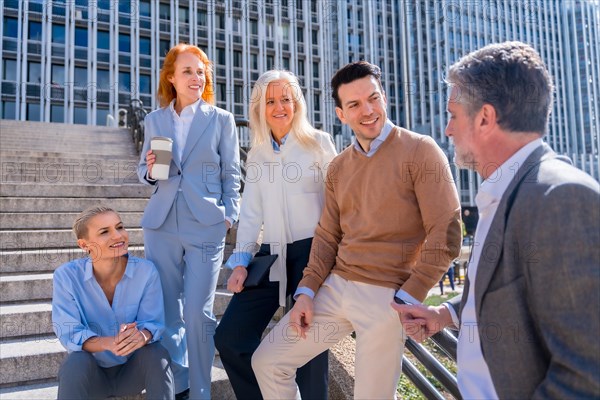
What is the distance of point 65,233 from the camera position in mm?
4133

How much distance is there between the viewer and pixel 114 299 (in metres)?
2.49

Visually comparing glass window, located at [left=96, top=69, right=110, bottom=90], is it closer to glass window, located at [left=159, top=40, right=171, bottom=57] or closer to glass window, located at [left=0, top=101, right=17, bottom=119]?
glass window, located at [left=159, top=40, right=171, bottom=57]

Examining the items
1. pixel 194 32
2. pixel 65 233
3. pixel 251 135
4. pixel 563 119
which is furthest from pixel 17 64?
pixel 563 119

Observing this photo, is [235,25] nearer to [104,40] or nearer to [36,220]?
[104,40]

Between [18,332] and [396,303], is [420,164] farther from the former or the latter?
[18,332]

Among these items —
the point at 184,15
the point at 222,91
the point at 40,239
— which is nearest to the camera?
the point at 40,239

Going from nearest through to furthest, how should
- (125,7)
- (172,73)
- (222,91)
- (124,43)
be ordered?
(172,73) → (125,7) → (124,43) → (222,91)

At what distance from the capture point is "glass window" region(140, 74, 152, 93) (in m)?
33.5

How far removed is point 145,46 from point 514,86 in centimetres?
3654

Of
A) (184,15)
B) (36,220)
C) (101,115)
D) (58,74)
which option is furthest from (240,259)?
(184,15)

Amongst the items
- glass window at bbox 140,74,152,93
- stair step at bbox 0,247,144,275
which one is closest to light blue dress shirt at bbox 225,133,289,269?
stair step at bbox 0,247,144,275

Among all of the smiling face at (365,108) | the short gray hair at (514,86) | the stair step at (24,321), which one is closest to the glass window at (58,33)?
the stair step at (24,321)

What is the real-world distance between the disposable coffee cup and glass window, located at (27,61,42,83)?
3308 centimetres

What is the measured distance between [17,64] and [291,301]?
34149mm
